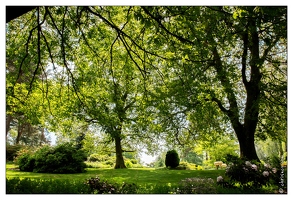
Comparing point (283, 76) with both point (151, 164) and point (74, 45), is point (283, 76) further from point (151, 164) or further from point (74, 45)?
point (151, 164)

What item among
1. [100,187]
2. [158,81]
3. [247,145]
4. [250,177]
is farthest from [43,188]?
[247,145]

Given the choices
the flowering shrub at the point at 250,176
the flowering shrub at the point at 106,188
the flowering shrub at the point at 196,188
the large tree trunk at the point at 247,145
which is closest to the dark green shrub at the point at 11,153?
the flowering shrub at the point at 106,188

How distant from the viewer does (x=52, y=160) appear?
755 cm

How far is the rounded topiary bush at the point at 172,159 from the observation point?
10.1 meters

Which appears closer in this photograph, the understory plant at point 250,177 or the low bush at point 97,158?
the understory plant at point 250,177

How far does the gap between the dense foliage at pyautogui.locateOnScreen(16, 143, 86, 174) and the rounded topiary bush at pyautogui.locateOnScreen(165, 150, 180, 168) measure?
3561 mm

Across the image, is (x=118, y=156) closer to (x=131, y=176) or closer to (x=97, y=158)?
(x=97, y=158)

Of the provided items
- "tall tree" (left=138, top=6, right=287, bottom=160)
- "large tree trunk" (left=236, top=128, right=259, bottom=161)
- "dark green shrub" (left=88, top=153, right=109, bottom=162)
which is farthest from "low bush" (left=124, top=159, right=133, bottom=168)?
"large tree trunk" (left=236, top=128, right=259, bottom=161)

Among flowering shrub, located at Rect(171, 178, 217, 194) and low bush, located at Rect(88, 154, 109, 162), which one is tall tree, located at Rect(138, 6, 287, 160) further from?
low bush, located at Rect(88, 154, 109, 162)

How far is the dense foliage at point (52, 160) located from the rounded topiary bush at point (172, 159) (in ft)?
11.7

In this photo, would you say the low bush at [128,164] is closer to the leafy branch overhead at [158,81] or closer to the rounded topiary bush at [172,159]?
the rounded topiary bush at [172,159]

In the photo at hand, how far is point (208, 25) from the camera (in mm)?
4953

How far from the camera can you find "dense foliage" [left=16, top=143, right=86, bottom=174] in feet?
24.9

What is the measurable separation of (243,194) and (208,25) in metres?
3.44
